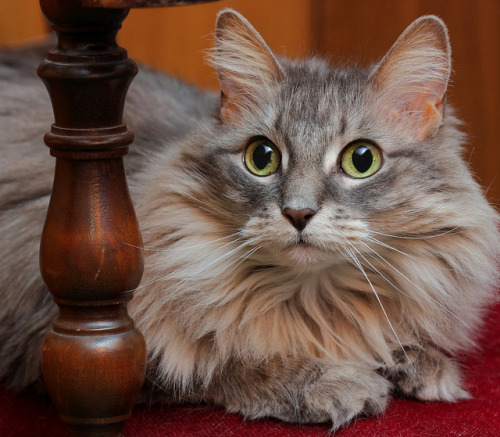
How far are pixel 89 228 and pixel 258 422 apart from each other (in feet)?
1.65

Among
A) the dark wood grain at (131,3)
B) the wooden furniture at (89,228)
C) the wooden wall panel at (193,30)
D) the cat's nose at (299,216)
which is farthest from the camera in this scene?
the wooden wall panel at (193,30)

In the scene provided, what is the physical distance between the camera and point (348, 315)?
4.86 ft

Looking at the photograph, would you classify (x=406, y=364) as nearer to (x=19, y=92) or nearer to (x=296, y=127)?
(x=296, y=127)

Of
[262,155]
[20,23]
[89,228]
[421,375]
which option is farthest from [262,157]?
[20,23]

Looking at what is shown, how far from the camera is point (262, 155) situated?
4.65ft

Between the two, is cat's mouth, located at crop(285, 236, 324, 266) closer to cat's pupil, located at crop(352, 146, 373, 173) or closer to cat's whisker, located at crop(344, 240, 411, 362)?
cat's whisker, located at crop(344, 240, 411, 362)

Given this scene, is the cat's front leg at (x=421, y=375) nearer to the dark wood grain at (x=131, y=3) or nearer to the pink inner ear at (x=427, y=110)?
the pink inner ear at (x=427, y=110)

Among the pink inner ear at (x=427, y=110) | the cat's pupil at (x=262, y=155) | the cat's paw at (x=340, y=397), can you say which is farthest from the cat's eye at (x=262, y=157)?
the cat's paw at (x=340, y=397)

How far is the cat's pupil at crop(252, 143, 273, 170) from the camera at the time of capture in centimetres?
141

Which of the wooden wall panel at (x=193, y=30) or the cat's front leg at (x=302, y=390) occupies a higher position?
the wooden wall panel at (x=193, y=30)

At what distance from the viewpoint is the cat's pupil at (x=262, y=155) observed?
141 centimetres

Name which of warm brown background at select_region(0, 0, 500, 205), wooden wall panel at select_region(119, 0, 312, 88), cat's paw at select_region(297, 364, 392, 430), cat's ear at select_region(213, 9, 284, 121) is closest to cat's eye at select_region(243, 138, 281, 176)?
cat's ear at select_region(213, 9, 284, 121)

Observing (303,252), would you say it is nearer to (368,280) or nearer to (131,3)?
(368,280)

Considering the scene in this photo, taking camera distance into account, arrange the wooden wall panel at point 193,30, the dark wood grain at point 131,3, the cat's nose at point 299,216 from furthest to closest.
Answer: the wooden wall panel at point 193,30
the cat's nose at point 299,216
the dark wood grain at point 131,3
